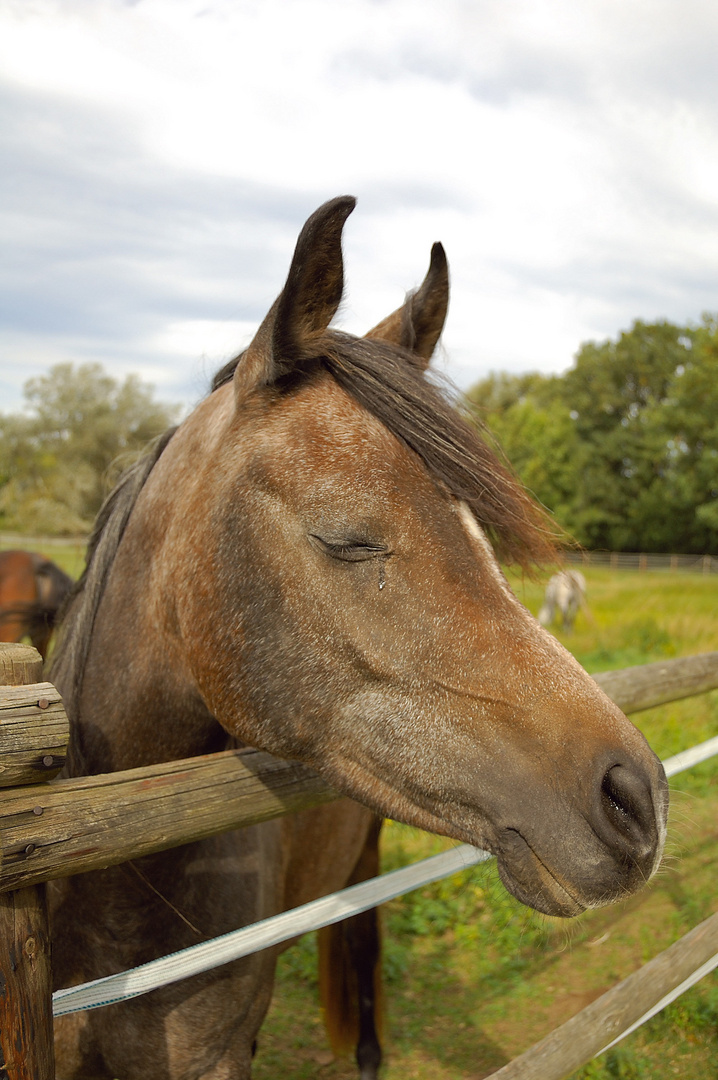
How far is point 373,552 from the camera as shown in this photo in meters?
1.52

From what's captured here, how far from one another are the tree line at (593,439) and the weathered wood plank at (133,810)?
23968 mm

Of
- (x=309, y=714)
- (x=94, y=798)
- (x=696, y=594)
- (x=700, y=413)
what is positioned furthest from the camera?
(x=700, y=413)

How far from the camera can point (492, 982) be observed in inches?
166

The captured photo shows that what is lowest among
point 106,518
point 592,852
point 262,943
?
point 262,943

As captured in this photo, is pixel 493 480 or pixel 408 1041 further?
pixel 408 1041

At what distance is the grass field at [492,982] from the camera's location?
11.5ft

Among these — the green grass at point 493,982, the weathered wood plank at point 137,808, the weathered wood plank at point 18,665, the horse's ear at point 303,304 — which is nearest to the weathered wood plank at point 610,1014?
the green grass at point 493,982

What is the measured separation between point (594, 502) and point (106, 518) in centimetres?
4930

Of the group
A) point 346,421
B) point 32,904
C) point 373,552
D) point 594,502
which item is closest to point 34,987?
point 32,904

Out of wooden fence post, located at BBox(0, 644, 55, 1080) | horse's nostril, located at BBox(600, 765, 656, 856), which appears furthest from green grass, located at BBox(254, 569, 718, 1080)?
wooden fence post, located at BBox(0, 644, 55, 1080)

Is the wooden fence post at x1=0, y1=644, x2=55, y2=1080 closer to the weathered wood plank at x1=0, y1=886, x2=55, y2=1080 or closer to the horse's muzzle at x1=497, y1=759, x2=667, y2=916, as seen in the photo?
the weathered wood plank at x1=0, y1=886, x2=55, y2=1080

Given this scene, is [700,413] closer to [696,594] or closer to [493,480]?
[696,594]

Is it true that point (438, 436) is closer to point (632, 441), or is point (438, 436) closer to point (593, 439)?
point (632, 441)

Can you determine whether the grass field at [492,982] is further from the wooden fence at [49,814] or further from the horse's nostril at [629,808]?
the wooden fence at [49,814]
